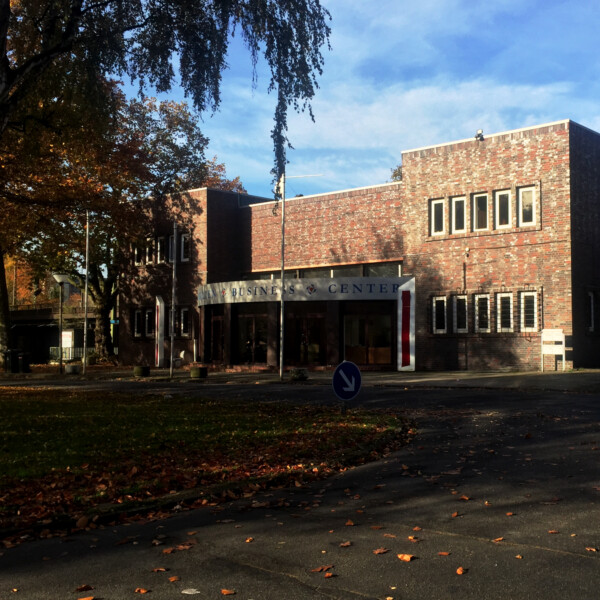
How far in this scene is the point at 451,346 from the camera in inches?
1202

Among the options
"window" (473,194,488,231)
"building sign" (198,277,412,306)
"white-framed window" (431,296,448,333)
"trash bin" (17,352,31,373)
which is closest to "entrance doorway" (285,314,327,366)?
"building sign" (198,277,412,306)

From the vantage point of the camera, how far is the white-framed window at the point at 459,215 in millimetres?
Result: 30531

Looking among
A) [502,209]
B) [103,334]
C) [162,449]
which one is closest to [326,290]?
[502,209]

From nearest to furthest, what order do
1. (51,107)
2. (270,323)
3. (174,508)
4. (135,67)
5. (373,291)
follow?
1. (174,508)
2. (135,67)
3. (51,107)
4. (373,291)
5. (270,323)

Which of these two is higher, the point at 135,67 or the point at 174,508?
the point at 135,67

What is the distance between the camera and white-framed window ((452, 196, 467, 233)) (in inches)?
1202

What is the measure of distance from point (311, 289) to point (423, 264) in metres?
5.03

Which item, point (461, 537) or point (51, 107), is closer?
point (461, 537)

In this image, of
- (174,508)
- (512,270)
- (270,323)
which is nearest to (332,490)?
(174,508)

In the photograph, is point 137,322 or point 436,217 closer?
point 436,217

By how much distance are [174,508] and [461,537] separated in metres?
2.90

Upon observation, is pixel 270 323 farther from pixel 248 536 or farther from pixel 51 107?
pixel 248 536

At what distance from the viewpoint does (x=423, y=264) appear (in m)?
31.5

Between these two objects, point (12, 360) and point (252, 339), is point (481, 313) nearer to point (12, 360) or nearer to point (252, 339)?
point (252, 339)
